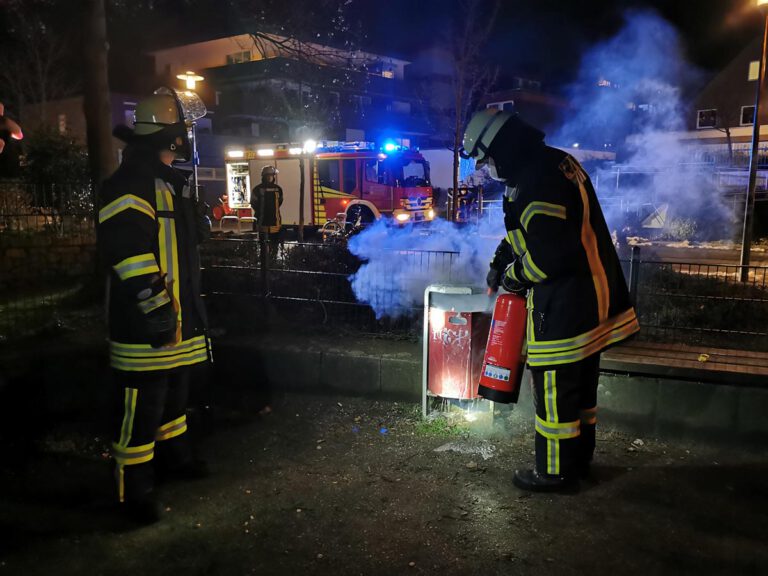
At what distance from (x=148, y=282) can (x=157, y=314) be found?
19cm

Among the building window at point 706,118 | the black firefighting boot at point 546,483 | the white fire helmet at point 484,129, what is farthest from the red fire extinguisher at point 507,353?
the building window at point 706,118

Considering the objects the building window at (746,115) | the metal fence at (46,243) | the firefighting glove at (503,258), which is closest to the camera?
the firefighting glove at (503,258)

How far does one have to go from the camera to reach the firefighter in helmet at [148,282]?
3.29 meters

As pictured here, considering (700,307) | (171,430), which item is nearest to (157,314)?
(171,430)

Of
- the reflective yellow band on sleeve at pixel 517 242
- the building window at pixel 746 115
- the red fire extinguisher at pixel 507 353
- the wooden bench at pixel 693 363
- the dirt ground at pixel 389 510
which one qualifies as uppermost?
the building window at pixel 746 115

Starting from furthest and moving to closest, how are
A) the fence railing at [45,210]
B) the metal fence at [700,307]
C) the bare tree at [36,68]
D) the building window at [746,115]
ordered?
the building window at [746,115], the bare tree at [36,68], the fence railing at [45,210], the metal fence at [700,307]

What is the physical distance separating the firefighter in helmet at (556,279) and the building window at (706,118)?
35.2 m

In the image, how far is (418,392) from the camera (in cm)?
523

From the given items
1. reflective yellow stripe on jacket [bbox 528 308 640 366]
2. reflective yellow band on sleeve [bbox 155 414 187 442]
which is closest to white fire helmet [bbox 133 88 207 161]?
reflective yellow band on sleeve [bbox 155 414 187 442]

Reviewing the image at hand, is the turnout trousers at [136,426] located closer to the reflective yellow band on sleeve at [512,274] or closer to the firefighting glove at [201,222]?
the firefighting glove at [201,222]

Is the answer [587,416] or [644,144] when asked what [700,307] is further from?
[644,144]

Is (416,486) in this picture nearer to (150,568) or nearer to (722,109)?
(150,568)

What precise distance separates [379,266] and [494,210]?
1304 cm

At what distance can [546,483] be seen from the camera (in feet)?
12.1
